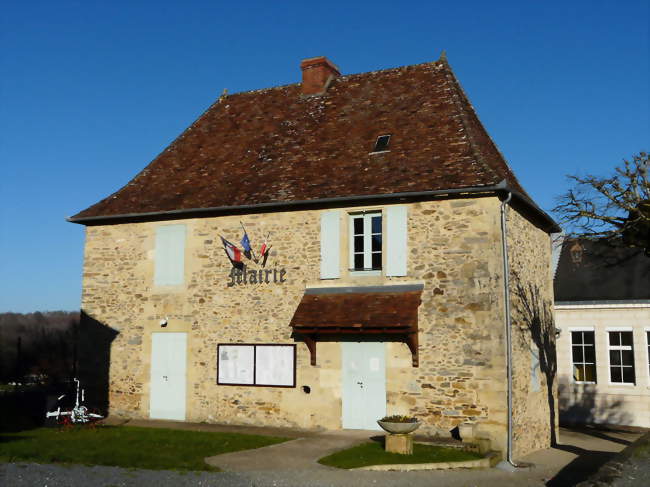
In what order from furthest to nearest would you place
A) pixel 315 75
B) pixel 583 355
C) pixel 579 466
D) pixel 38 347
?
pixel 38 347 → pixel 583 355 → pixel 315 75 → pixel 579 466

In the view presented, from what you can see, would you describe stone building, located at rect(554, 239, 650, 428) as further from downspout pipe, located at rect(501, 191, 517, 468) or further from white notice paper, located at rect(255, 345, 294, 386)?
white notice paper, located at rect(255, 345, 294, 386)

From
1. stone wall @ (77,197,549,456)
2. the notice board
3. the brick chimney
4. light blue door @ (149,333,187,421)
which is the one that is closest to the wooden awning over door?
stone wall @ (77,197,549,456)

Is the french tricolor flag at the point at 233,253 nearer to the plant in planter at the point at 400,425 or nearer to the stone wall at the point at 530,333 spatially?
the plant in planter at the point at 400,425

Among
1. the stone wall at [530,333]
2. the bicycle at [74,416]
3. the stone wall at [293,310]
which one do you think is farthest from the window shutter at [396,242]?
the bicycle at [74,416]

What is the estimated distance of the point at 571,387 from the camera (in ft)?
68.3

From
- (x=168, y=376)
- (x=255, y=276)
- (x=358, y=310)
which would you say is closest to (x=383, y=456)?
(x=358, y=310)

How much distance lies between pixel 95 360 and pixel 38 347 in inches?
1489

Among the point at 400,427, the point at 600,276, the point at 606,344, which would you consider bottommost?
the point at 400,427

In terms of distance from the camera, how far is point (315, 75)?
18188 millimetres

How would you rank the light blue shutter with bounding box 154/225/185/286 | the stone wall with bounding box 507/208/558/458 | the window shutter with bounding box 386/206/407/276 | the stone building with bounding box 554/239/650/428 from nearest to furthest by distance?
1. the window shutter with bounding box 386/206/407/276
2. the stone wall with bounding box 507/208/558/458
3. the light blue shutter with bounding box 154/225/185/286
4. the stone building with bounding box 554/239/650/428

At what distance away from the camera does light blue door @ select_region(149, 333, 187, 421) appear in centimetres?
1540

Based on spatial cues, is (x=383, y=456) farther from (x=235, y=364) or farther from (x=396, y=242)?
(x=235, y=364)

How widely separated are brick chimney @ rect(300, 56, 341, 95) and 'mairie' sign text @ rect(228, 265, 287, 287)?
5468 mm

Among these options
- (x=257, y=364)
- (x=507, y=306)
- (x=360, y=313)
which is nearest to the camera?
(x=507, y=306)
